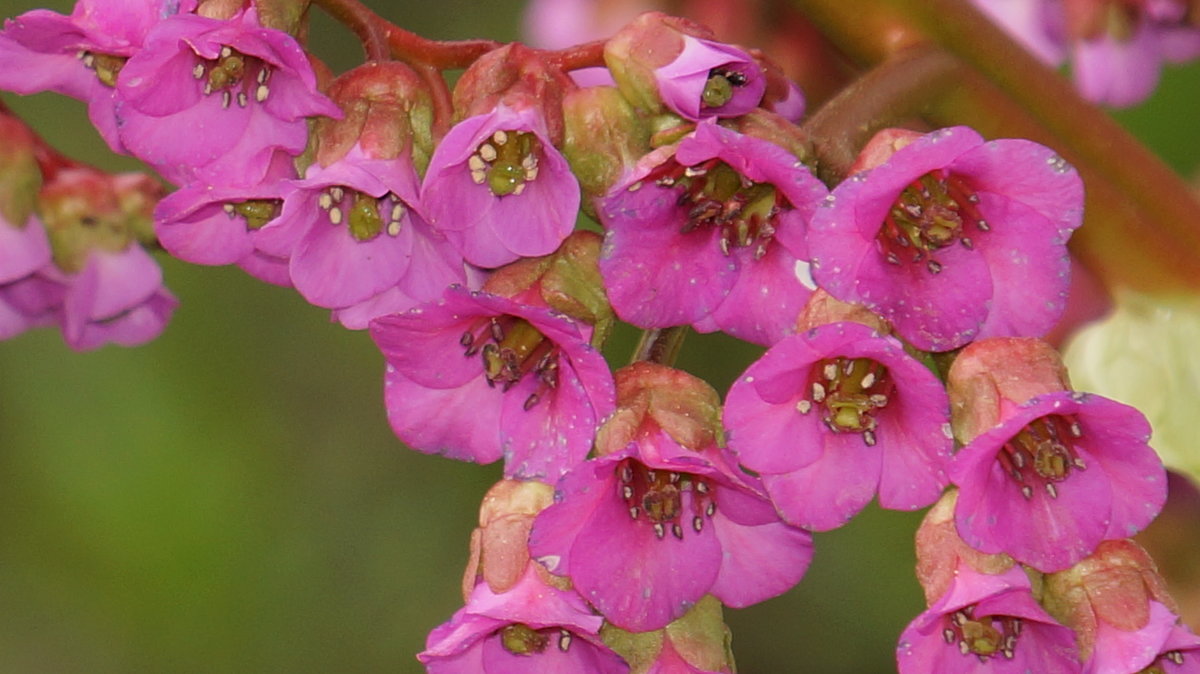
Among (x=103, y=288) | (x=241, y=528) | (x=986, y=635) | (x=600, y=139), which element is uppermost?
(x=600, y=139)

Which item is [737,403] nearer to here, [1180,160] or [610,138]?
[610,138]

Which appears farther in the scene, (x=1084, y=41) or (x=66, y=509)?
(x=66, y=509)

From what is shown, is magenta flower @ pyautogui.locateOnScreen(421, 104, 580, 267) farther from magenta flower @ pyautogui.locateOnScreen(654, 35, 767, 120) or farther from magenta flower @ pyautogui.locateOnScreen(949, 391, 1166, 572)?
magenta flower @ pyautogui.locateOnScreen(949, 391, 1166, 572)

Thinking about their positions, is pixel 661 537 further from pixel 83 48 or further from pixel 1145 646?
pixel 83 48

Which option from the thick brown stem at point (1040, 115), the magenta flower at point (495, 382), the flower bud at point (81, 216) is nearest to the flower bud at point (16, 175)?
the flower bud at point (81, 216)

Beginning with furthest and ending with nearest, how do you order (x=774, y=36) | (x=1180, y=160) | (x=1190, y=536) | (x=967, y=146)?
(x=1180, y=160), (x=774, y=36), (x=1190, y=536), (x=967, y=146)

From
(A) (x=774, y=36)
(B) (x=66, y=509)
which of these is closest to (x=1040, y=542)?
(A) (x=774, y=36)

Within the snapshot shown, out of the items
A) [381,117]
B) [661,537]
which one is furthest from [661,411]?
[381,117]

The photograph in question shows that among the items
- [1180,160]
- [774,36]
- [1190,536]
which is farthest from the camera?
[1180,160]
